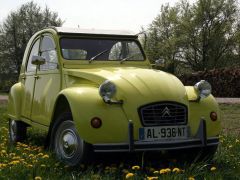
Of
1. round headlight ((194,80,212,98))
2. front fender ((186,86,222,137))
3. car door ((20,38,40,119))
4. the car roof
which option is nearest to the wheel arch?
car door ((20,38,40,119))

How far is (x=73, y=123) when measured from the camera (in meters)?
5.32

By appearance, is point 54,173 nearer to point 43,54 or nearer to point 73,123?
point 73,123

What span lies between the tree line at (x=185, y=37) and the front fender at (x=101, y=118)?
117 feet

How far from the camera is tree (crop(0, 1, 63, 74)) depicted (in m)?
47.6

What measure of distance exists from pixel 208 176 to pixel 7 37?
4636cm

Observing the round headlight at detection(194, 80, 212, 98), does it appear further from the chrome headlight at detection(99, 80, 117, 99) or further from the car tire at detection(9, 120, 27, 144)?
the car tire at detection(9, 120, 27, 144)

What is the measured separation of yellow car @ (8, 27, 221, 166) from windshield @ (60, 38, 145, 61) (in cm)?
2

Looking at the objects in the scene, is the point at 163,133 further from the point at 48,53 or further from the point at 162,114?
the point at 48,53

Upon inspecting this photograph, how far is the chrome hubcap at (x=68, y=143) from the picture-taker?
5261 mm

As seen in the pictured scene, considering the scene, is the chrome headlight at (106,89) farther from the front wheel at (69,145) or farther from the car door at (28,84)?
the car door at (28,84)

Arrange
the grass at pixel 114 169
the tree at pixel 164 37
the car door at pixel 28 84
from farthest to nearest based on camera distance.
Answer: the tree at pixel 164 37, the car door at pixel 28 84, the grass at pixel 114 169

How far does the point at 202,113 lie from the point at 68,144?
5.45 ft

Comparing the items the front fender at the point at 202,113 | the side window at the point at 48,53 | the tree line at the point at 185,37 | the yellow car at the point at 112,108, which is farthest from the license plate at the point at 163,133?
the tree line at the point at 185,37

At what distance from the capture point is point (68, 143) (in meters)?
5.35
